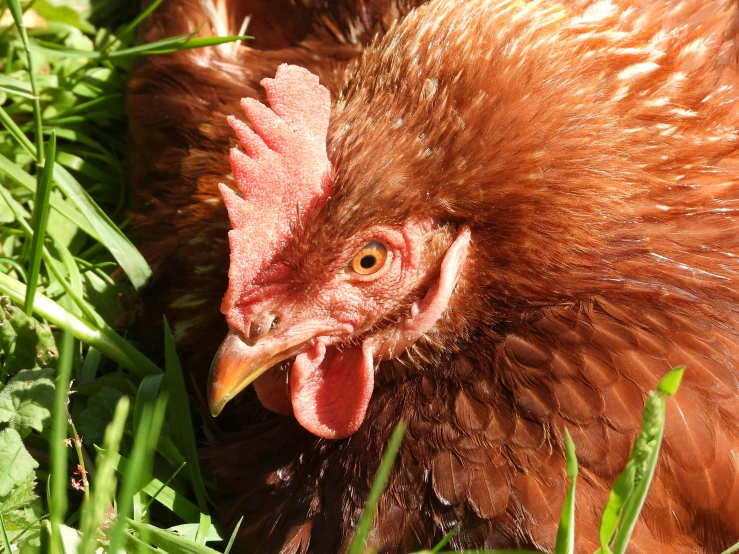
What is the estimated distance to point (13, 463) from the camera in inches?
92.5

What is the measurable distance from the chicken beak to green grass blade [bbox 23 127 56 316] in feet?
2.34

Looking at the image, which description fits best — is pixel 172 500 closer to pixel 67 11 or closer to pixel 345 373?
pixel 345 373

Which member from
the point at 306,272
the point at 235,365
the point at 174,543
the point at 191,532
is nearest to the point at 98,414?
the point at 191,532

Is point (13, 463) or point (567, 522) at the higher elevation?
point (567, 522)

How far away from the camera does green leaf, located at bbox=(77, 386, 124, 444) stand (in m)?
2.60

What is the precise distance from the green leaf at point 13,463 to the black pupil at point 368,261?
42.6 inches

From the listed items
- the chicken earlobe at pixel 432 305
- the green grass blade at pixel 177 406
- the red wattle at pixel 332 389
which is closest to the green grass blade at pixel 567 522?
the chicken earlobe at pixel 432 305

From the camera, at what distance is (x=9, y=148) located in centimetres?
327

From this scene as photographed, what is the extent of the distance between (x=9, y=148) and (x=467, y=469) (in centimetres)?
220

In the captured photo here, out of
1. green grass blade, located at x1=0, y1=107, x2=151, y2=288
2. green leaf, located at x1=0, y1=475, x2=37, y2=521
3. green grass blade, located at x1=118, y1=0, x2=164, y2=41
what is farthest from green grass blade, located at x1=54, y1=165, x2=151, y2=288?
green leaf, located at x1=0, y1=475, x2=37, y2=521

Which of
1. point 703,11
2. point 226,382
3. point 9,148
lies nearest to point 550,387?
point 226,382

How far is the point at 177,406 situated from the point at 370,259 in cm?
89

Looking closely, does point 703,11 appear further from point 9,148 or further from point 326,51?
point 9,148

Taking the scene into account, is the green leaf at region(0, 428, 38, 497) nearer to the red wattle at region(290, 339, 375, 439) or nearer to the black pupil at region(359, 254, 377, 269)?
the red wattle at region(290, 339, 375, 439)
